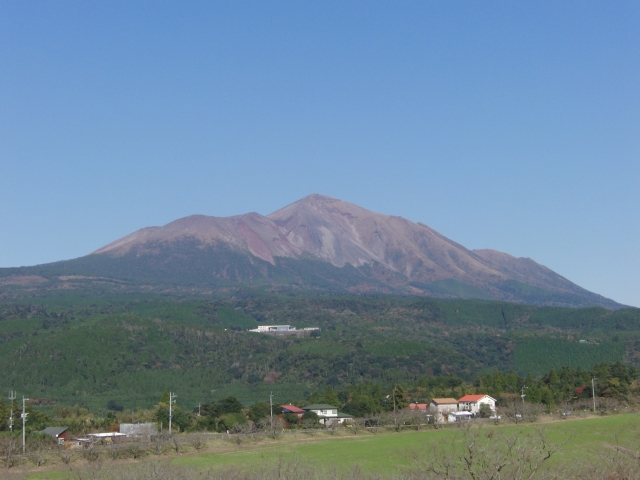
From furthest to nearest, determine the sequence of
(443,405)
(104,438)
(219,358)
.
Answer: (219,358), (443,405), (104,438)

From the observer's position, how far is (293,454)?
182 ft

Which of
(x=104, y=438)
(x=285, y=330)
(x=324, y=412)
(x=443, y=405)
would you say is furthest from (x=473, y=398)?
(x=285, y=330)

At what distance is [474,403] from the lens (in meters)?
88.1

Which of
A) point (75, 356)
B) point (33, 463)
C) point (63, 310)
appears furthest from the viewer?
point (63, 310)

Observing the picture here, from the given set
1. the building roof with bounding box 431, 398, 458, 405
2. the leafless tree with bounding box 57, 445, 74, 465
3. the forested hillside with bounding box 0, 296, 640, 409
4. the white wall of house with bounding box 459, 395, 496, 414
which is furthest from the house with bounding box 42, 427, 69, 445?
the white wall of house with bounding box 459, 395, 496, 414

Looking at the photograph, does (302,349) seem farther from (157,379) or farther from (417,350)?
(157,379)

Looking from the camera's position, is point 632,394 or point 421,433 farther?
point 632,394

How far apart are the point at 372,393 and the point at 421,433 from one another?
28523 millimetres

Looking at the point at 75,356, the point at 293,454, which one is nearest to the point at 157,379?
the point at 75,356

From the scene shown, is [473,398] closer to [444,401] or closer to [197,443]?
[444,401]

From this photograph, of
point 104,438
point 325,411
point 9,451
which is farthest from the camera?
point 325,411

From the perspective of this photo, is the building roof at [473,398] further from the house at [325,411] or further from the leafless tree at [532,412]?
the house at [325,411]

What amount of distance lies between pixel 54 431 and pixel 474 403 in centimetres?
4267

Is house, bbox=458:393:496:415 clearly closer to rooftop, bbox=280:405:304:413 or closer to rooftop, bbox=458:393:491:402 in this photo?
rooftop, bbox=458:393:491:402
